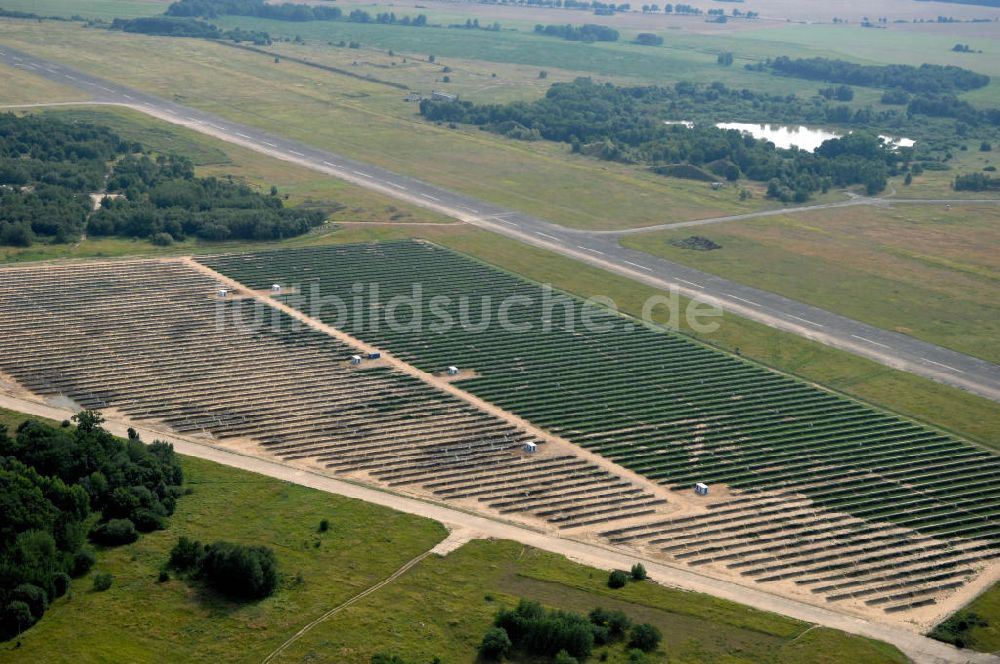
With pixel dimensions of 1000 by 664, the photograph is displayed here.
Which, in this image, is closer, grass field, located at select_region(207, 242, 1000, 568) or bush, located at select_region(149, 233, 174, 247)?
grass field, located at select_region(207, 242, 1000, 568)

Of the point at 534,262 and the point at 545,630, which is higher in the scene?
the point at 534,262

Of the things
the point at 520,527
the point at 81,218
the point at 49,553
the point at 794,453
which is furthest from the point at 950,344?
A: the point at 81,218

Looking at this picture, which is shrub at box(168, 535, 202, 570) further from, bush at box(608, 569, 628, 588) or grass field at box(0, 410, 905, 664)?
bush at box(608, 569, 628, 588)

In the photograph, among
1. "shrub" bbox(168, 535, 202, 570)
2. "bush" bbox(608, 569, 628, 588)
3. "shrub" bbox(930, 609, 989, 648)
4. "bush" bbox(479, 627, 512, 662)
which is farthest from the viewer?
"bush" bbox(608, 569, 628, 588)

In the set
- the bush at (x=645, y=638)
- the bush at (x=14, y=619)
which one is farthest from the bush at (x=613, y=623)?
the bush at (x=14, y=619)

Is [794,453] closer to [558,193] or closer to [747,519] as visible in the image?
[747,519]

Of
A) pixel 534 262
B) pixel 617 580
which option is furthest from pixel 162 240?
pixel 617 580

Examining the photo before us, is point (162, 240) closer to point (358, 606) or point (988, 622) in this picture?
point (358, 606)

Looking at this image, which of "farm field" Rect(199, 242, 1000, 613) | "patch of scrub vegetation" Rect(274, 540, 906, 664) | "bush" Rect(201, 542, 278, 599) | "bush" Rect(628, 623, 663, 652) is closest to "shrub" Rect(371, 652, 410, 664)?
"patch of scrub vegetation" Rect(274, 540, 906, 664)
